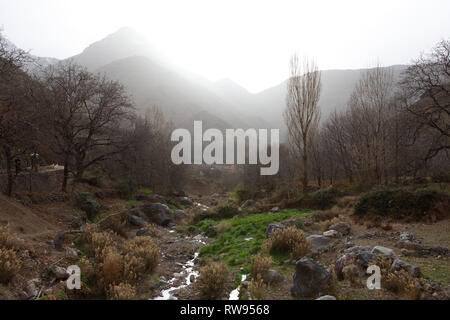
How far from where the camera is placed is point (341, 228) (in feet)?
29.6

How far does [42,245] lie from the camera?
7.32 metres

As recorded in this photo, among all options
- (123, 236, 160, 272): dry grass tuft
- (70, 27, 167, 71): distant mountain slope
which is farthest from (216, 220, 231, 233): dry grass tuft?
(70, 27, 167, 71): distant mountain slope

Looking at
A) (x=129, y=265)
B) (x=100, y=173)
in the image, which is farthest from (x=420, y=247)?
(x=100, y=173)

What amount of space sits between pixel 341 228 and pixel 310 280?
4.80 m

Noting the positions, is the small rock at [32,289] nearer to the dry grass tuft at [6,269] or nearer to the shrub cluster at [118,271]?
the dry grass tuft at [6,269]

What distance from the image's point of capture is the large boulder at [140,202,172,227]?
14.6 m

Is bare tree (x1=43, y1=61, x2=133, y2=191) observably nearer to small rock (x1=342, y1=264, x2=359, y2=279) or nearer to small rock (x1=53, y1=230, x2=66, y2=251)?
small rock (x1=53, y1=230, x2=66, y2=251)


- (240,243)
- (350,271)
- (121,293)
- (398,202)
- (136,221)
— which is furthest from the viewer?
(136,221)

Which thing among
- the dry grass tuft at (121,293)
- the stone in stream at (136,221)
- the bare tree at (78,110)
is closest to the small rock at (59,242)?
the dry grass tuft at (121,293)

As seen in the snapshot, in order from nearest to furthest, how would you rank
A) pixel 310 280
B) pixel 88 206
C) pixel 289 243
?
pixel 310 280 → pixel 289 243 → pixel 88 206

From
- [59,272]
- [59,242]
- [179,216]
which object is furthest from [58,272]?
[179,216]

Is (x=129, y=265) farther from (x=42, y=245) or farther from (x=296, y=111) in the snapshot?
(x=296, y=111)

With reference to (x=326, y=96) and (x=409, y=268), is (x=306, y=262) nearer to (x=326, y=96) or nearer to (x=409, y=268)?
(x=409, y=268)

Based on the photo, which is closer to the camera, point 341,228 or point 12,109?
point 341,228
